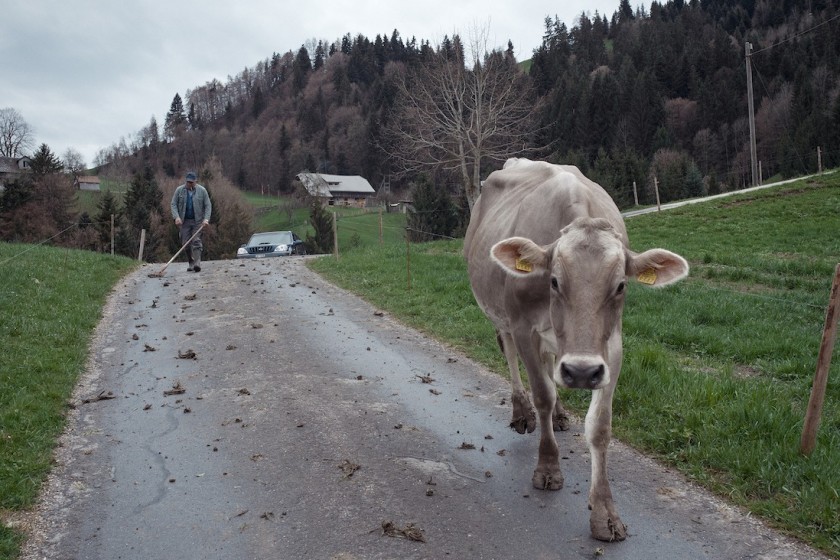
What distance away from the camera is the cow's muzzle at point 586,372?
135 inches

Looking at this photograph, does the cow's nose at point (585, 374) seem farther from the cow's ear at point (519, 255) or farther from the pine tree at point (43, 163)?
the pine tree at point (43, 163)

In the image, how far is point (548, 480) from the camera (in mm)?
4406

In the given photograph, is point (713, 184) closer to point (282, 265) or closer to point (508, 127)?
point (508, 127)

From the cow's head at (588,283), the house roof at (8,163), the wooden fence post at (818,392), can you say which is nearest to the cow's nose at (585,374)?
the cow's head at (588,283)

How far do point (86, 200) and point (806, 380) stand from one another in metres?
91.6

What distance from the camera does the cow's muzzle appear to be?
343 cm

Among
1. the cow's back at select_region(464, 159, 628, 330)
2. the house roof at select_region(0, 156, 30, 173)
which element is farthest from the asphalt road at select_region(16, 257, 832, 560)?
the house roof at select_region(0, 156, 30, 173)

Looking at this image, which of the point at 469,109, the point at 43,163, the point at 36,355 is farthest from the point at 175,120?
the point at 36,355

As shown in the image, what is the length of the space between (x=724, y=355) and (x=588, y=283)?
489 centimetres

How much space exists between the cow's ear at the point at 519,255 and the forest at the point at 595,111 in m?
26.3

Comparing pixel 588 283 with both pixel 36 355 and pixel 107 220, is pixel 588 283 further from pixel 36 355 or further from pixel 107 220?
pixel 107 220

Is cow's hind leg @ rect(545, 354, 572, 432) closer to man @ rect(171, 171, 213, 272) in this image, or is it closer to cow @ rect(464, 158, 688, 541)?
cow @ rect(464, 158, 688, 541)

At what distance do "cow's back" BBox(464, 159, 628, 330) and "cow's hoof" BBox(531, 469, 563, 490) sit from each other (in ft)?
4.03

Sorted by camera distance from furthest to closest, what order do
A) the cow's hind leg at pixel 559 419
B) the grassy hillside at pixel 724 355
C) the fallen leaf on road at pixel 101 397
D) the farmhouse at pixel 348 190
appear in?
the farmhouse at pixel 348 190 < the fallen leaf on road at pixel 101 397 < the cow's hind leg at pixel 559 419 < the grassy hillside at pixel 724 355
